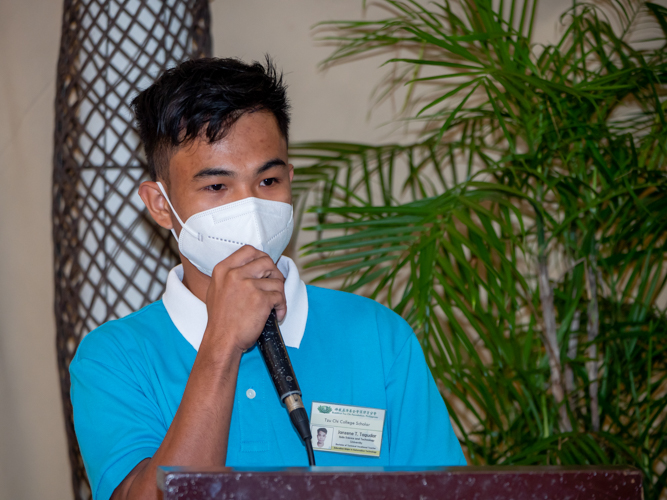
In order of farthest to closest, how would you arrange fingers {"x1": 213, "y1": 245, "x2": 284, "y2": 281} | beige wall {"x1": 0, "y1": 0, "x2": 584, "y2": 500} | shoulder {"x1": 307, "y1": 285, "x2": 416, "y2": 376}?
1. beige wall {"x1": 0, "y1": 0, "x2": 584, "y2": 500}
2. shoulder {"x1": 307, "y1": 285, "x2": 416, "y2": 376}
3. fingers {"x1": 213, "y1": 245, "x2": 284, "y2": 281}

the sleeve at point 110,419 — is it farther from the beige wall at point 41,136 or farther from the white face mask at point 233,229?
the beige wall at point 41,136

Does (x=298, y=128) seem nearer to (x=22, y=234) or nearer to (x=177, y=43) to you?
(x=177, y=43)

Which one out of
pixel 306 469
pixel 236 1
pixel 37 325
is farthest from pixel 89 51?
pixel 306 469

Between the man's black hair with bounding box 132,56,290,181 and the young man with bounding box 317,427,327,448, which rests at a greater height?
the man's black hair with bounding box 132,56,290,181

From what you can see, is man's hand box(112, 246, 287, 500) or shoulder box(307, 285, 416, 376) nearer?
man's hand box(112, 246, 287, 500)

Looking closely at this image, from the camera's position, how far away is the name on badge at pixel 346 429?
1.17m

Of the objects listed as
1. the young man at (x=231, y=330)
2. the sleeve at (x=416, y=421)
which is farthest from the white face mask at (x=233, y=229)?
the sleeve at (x=416, y=421)

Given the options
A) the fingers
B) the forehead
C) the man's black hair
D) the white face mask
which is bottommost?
the fingers

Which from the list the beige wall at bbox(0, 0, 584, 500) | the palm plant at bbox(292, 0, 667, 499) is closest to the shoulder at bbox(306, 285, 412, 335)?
the palm plant at bbox(292, 0, 667, 499)

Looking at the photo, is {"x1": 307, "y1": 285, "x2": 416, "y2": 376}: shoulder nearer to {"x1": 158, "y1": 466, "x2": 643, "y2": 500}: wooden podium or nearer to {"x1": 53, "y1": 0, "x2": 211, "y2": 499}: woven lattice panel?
{"x1": 53, "y1": 0, "x2": 211, "y2": 499}: woven lattice panel

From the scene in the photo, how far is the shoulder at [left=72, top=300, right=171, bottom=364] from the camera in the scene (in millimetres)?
1176

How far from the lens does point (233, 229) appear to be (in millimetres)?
Answer: 1172

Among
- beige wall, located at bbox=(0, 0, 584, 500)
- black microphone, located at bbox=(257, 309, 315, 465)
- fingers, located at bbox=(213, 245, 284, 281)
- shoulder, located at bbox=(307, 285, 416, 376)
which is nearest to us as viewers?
black microphone, located at bbox=(257, 309, 315, 465)

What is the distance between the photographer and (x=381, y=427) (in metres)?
1.20
